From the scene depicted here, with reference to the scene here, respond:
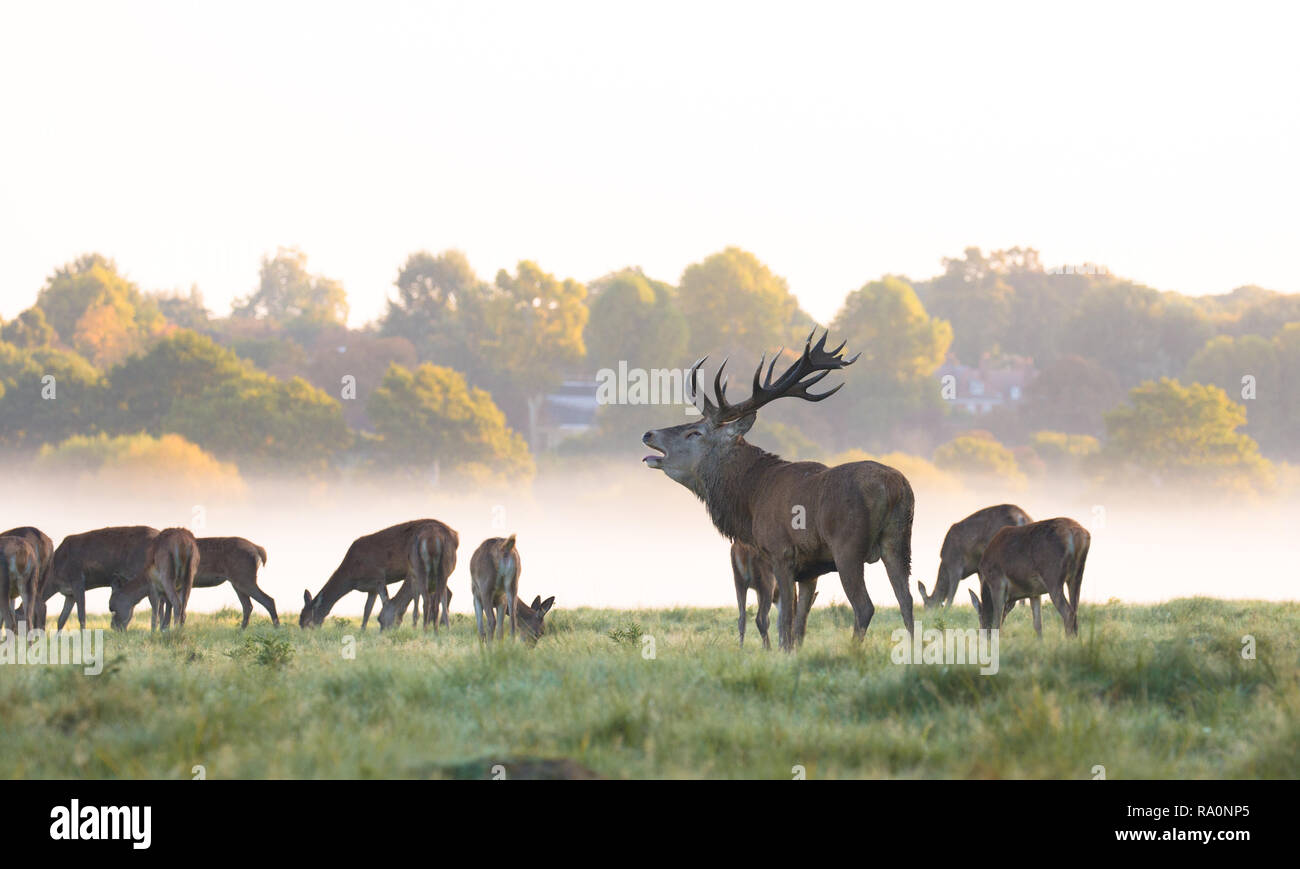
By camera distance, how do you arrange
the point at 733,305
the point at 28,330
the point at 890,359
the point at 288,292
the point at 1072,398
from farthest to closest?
the point at 288,292 → the point at 733,305 → the point at 28,330 → the point at 890,359 → the point at 1072,398

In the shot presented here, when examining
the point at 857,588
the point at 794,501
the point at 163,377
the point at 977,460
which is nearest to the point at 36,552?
the point at 794,501

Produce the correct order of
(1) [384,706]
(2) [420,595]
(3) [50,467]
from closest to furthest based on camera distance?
1. (1) [384,706]
2. (2) [420,595]
3. (3) [50,467]

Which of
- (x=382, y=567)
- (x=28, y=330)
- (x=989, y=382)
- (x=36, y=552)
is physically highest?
(x=28, y=330)

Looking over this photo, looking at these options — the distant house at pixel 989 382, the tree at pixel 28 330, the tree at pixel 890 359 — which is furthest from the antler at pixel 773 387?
the tree at pixel 28 330

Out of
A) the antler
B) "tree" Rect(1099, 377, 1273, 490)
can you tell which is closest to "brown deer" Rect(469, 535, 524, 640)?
the antler

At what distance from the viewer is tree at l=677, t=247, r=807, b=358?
107 metres

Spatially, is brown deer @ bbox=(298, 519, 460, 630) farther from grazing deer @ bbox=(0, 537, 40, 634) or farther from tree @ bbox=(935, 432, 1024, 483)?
tree @ bbox=(935, 432, 1024, 483)

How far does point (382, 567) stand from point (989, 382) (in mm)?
97572

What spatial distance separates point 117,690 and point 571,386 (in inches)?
3852

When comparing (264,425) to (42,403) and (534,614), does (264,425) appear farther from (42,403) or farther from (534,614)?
(534,614)

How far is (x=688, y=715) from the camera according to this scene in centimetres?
792
